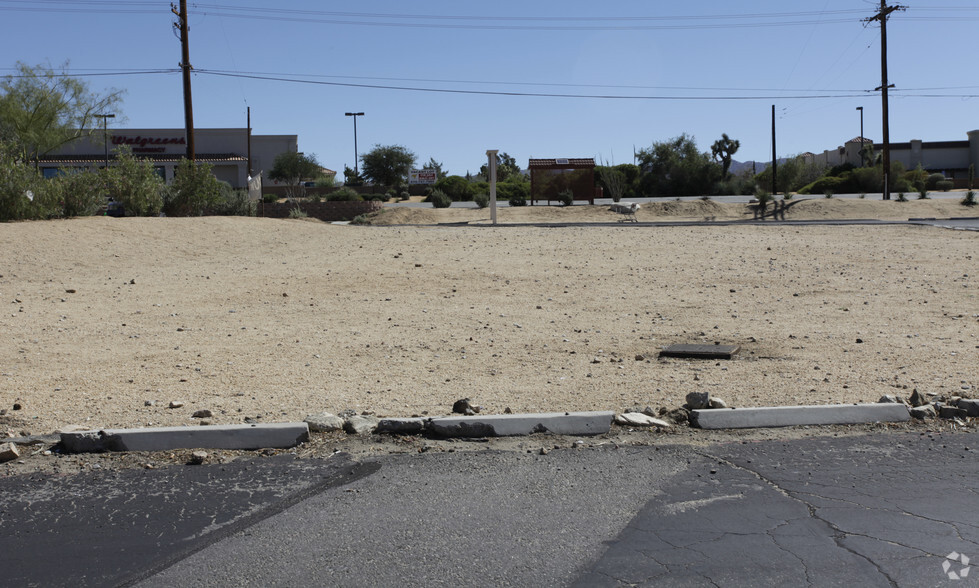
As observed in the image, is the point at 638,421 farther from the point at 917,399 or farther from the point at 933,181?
the point at 933,181

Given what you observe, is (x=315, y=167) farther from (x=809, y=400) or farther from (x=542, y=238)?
(x=809, y=400)

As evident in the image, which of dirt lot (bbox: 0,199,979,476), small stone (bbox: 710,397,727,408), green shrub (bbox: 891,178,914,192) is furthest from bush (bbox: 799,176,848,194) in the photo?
small stone (bbox: 710,397,727,408)

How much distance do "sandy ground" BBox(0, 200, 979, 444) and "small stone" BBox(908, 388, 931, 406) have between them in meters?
0.29

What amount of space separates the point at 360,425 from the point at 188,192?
20.7 metres

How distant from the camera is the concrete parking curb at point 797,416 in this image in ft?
21.4

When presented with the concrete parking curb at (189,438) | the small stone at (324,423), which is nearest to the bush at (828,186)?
the small stone at (324,423)

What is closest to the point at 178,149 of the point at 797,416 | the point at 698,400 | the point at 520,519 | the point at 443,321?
the point at 443,321

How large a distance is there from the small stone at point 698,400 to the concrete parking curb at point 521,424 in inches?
29.9

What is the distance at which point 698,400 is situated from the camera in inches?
265

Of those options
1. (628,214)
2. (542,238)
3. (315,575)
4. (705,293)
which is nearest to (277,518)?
(315,575)

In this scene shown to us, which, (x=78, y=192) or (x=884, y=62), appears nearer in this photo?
(x=78, y=192)

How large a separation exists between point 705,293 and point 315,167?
2800 inches

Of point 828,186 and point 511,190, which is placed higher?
point 511,190

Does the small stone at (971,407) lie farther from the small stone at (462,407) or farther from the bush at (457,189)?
the bush at (457,189)
